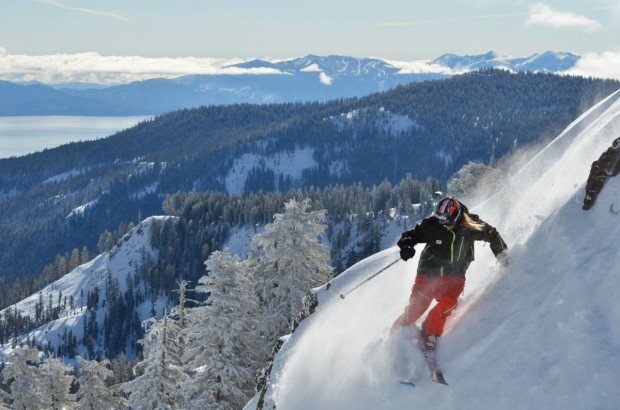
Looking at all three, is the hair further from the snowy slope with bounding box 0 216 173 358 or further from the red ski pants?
the snowy slope with bounding box 0 216 173 358

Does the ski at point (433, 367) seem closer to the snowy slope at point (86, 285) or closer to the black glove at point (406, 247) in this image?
the black glove at point (406, 247)

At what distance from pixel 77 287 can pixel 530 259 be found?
613ft

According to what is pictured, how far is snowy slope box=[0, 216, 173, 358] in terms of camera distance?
152 m

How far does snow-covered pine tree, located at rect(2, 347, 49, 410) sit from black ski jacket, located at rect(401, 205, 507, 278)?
35.6 meters

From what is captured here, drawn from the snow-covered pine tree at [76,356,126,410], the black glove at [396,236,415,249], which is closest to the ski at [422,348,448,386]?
the black glove at [396,236,415,249]

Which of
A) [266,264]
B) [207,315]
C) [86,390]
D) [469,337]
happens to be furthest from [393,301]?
[86,390]

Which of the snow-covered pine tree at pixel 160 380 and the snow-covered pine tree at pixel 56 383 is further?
the snow-covered pine tree at pixel 56 383

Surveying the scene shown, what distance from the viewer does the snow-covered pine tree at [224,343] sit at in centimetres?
2245

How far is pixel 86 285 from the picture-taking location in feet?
563

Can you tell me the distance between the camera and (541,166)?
1464 cm

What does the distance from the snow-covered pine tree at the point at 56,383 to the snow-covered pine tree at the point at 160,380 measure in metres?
14.0

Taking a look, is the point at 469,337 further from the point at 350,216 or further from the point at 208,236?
the point at 208,236

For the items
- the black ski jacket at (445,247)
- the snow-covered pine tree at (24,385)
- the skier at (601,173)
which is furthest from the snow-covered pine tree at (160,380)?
the skier at (601,173)

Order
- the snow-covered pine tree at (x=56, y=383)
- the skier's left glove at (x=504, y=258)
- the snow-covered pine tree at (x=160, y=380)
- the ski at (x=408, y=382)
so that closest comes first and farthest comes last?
the ski at (x=408, y=382)
the skier's left glove at (x=504, y=258)
the snow-covered pine tree at (x=160, y=380)
the snow-covered pine tree at (x=56, y=383)
